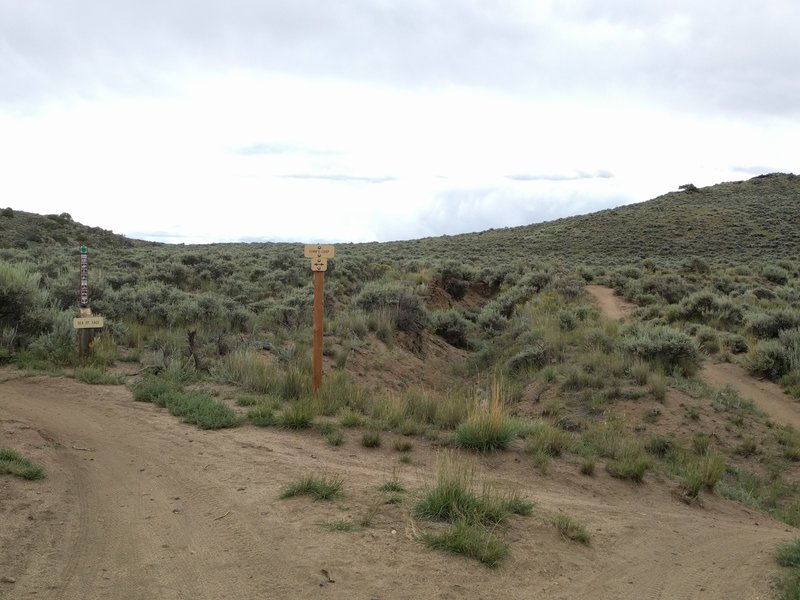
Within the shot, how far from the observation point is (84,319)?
10.3 metres

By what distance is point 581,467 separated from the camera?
762 centimetres

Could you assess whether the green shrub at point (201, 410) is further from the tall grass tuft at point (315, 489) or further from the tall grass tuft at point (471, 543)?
the tall grass tuft at point (471, 543)

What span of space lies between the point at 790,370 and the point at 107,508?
13.3m

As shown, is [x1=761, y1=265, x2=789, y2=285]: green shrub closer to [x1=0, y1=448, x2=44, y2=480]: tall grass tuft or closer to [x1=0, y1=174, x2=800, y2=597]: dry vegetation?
[x1=0, y1=174, x2=800, y2=597]: dry vegetation

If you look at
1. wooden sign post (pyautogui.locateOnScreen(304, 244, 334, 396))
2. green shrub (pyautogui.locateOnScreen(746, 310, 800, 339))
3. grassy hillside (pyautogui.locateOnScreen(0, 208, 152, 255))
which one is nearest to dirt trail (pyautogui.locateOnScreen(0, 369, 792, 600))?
wooden sign post (pyautogui.locateOnScreen(304, 244, 334, 396))

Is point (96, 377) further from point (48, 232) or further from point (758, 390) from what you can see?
point (48, 232)

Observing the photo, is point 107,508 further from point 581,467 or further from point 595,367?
point 595,367

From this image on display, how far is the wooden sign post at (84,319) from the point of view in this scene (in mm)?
10242

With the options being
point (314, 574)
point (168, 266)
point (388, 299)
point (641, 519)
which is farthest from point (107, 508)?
point (168, 266)

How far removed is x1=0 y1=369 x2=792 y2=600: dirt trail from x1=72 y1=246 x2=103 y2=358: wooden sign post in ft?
8.44

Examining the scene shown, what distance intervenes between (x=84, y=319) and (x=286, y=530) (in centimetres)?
682

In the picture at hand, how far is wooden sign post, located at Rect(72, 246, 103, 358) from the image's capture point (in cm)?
1024

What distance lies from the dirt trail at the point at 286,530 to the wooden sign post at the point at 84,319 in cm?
257

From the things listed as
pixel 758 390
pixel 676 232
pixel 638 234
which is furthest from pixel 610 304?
pixel 676 232
